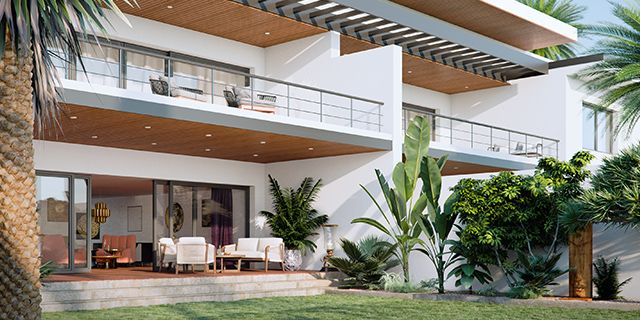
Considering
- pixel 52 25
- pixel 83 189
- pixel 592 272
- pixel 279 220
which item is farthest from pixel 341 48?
pixel 52 25

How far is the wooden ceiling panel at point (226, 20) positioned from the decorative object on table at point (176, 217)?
4501mm

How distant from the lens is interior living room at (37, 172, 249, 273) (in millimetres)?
17562

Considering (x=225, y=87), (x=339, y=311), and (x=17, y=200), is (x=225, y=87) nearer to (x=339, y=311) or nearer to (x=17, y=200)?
(x=339, y=311)

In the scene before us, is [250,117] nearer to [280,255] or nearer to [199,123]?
[199,123]

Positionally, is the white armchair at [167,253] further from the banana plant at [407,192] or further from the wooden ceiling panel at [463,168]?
the wooden ceiling panel at [463,168]

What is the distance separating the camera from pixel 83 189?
18.2 metres

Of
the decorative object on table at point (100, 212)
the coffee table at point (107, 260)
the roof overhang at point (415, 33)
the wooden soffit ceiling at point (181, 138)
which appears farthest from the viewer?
the decorative object on table at point (100, 212)

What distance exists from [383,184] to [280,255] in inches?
130

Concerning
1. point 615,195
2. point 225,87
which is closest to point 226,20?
point 225,87

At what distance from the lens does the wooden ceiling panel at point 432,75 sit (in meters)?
22.0

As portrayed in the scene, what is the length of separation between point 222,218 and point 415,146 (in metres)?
6.45

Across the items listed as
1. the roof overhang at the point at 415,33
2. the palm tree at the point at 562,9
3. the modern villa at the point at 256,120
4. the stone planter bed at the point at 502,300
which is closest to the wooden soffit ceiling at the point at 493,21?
the modern villa at the point at 256,120

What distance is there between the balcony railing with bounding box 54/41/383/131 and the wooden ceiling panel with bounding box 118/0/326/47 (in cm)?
86

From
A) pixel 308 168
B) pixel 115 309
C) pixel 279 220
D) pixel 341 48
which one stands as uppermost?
pixel 341 48
